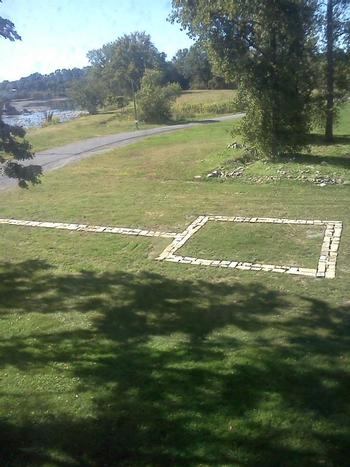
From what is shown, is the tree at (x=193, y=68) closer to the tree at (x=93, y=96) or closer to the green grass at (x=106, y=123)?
the green grass at (x=106, y=123)

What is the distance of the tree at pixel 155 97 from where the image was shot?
3922 cm

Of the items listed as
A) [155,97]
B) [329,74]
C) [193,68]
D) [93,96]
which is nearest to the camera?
[329,74]

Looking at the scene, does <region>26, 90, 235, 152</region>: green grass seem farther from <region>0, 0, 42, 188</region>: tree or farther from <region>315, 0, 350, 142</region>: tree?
<region>0, 0, 42, 188</region>: tree

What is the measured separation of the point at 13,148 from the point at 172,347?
4.31 meters

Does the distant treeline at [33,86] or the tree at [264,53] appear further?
the tree at [264,53]

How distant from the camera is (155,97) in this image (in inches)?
1551

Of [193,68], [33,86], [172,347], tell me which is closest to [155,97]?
[193,68]

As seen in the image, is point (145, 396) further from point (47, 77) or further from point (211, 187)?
point (211, 187)

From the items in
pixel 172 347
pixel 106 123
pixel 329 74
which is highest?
pixel 329 74

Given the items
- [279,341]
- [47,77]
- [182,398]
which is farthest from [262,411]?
[47,77]

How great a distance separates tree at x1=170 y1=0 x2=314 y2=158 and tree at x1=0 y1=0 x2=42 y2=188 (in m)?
10.4

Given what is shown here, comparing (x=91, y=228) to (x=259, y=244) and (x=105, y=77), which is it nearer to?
(x=259, y=244)

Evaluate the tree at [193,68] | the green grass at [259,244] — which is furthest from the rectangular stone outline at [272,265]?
the tree at [193,68]

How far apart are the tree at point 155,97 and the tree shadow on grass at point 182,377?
33.3 metres
